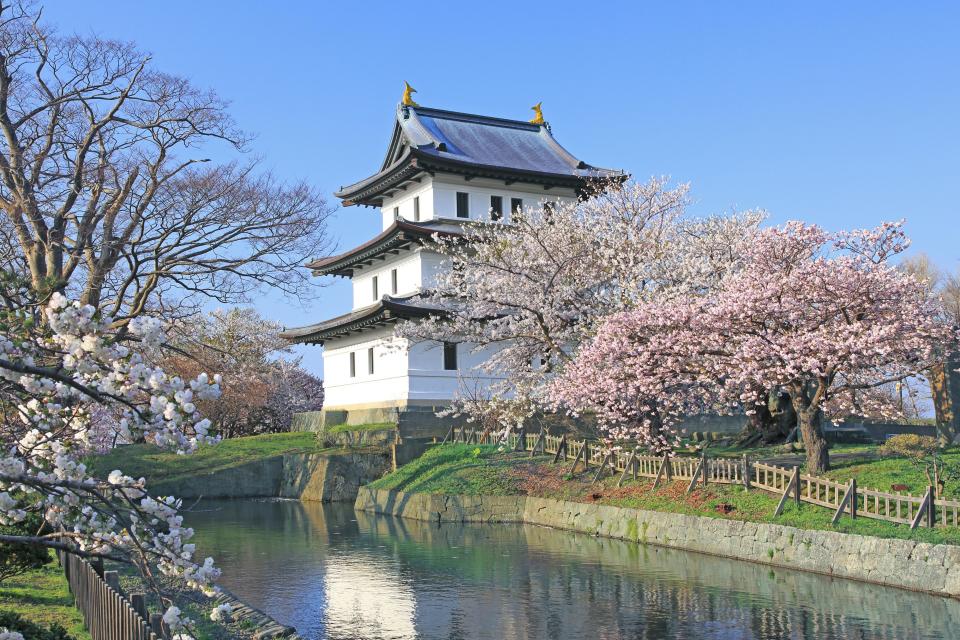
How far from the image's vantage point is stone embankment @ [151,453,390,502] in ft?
127

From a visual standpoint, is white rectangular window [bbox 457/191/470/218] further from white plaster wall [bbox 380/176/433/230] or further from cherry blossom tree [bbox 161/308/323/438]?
cherry blossom tree [bbox 161/308/323/438]

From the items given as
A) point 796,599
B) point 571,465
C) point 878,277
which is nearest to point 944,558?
point 796,599

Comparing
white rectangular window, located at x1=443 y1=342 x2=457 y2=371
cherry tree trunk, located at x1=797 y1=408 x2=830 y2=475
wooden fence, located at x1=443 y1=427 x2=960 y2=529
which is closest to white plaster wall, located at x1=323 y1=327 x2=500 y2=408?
white rectangular window, located at x1=443 y1=342 x2=457 y2=371

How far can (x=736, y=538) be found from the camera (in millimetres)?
20797

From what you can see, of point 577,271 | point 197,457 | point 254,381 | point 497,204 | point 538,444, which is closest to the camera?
point 577,271

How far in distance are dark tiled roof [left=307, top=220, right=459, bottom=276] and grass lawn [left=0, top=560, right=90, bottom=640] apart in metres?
24.0

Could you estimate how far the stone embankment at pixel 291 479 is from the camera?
3881cm

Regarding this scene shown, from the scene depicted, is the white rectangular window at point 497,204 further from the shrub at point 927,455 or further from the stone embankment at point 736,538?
the shrub at point 927,455

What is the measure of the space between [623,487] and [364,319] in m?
18.5

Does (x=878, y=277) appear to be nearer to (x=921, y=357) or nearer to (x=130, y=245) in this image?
(x=921, y=357)

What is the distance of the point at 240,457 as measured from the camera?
44.3 metres

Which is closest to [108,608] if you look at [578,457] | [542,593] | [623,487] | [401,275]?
[542,593]

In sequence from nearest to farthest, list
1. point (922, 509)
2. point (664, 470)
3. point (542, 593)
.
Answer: point (542, 593) < point (922, 509) < point (664, 470)

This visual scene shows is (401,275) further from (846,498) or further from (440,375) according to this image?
(846,498)
